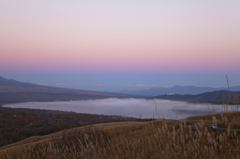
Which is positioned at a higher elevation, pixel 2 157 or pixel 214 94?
pixel 214 94

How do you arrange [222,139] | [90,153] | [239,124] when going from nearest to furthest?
[222,139]
[90,153]
[239,124]

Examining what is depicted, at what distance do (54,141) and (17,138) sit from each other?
7046 mm

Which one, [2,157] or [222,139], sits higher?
[222,139]

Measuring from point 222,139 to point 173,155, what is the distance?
3.56 ft

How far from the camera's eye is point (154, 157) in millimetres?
2791

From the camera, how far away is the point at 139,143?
3.86 m

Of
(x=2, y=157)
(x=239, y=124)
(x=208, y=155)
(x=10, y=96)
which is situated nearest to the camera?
(x=208, y=155)

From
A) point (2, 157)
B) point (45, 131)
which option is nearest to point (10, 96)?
point (45, 131)

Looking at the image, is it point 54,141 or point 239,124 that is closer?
point 239,124

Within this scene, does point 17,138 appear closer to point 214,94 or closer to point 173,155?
point 173,155

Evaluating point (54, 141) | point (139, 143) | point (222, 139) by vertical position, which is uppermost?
point (222, 139)

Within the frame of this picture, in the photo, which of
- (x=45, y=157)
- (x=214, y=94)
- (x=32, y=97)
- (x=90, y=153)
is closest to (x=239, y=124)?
(x=90, y=153)

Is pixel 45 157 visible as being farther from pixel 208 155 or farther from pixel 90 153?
pixel 208 155

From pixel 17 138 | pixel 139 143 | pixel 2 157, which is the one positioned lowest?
pixel 17 138
